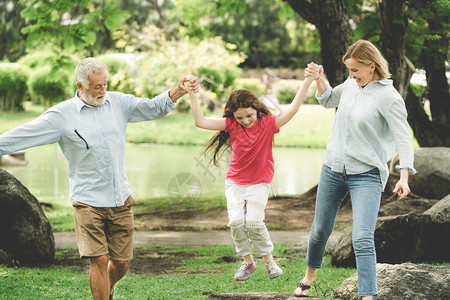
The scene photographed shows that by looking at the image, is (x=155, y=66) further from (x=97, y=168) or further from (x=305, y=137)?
(x=97, y=168)

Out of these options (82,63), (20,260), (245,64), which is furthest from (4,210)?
(245,64)

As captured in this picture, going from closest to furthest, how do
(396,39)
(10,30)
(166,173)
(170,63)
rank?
(396,39) < (166,173) < (170,63) < (10,30)

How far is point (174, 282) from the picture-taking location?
626 cm

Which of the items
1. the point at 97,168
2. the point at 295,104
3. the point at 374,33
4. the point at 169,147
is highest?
the point at 374,33

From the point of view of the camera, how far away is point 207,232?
1005 centimetres

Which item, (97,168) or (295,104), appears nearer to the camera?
(97,168)

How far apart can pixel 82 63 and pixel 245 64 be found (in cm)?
3856

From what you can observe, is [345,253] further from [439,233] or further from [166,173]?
[166,173]

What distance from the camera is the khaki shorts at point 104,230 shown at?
4473mm

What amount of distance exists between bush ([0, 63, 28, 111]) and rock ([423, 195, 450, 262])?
99.8 ft

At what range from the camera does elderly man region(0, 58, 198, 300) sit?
445 centimetres

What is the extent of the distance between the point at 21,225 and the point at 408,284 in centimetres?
453

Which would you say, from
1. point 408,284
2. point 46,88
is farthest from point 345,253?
point 46,88

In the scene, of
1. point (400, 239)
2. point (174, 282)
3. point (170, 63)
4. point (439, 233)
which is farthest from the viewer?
point (170, 63)
